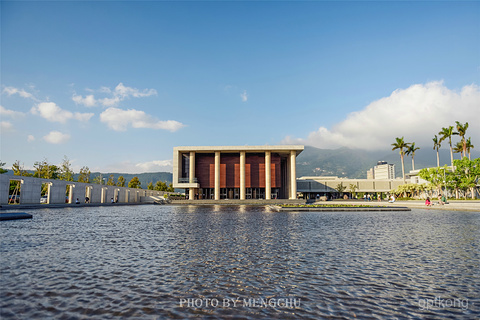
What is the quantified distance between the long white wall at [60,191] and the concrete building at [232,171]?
1408 centimetres

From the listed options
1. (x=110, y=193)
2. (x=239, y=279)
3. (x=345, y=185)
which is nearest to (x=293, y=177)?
(x=345, y=185)

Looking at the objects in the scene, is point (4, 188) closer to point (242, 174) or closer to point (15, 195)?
point (15, 195)

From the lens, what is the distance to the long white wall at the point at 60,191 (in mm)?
38544

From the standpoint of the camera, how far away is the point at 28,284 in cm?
768

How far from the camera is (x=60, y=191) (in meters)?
49.5

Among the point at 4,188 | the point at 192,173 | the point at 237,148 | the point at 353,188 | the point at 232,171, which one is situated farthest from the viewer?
the point at 353,188

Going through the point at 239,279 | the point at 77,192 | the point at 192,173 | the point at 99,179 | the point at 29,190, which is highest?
the point at 192,173

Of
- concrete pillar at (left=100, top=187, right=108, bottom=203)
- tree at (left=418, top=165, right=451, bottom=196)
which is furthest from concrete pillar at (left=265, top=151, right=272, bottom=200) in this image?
concrete pillar at (left=100, top=187, right=108, bottom=203)

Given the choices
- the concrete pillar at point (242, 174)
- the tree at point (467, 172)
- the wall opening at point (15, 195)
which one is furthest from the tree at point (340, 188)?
the wall opening at point (15, 195)

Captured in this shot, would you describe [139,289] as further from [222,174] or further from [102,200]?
[222,174]

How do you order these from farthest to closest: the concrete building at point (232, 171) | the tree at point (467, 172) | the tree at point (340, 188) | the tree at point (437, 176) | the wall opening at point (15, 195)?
the tree at point (340, 188), the concrete building at point (232, 171), the tree at point (437, 176), the tree at point (467, 172), the wall opening at point (15, 195)

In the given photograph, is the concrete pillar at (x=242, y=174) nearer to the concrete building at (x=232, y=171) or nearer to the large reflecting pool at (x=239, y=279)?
the concrete building at (x=232, y=171)

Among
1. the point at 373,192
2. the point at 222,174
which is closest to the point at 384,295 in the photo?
the point at 222,174

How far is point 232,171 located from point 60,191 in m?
39.7
